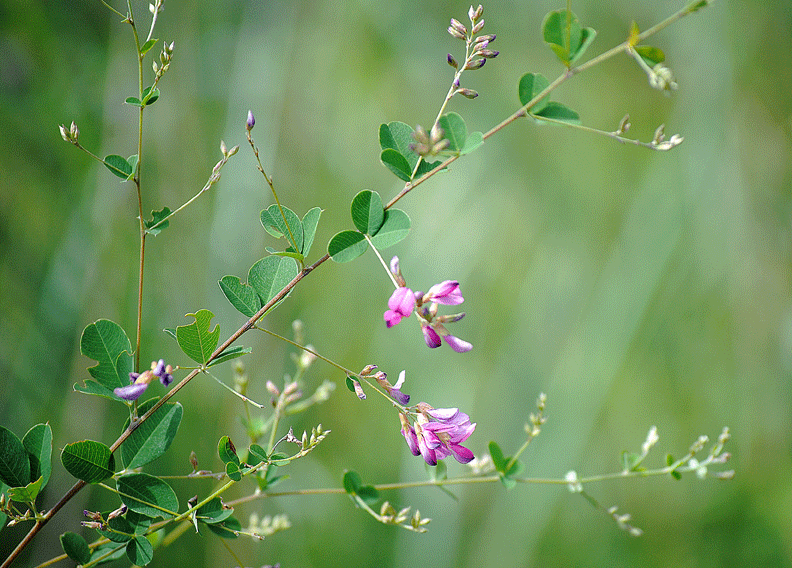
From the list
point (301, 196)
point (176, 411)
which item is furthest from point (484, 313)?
point (176, 411)

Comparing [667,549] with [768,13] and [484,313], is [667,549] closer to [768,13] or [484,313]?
[484,313]

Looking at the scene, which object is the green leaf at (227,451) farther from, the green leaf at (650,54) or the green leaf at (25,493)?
the green leaf at (650,54)

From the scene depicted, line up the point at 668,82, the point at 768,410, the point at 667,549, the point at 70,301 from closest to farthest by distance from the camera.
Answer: the point at 668,82
the point at 70,301
the point at 667,549
the point at 768,410

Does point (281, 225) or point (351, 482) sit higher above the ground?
point (281, 225)

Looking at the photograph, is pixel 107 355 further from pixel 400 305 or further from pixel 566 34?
pixel 566 34

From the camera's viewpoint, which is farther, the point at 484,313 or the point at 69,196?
the point at 484,313

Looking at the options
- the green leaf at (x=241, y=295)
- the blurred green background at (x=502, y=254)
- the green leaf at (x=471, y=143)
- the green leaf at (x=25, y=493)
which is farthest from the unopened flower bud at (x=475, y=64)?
the blurred green background at (x=502, y=254)

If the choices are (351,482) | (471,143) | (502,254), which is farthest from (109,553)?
(502,254)
